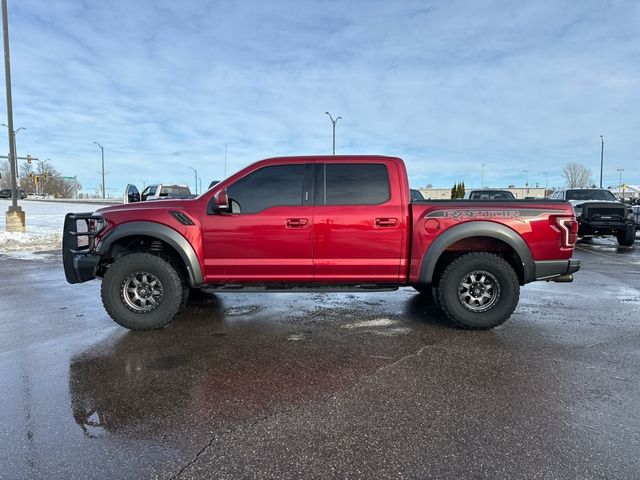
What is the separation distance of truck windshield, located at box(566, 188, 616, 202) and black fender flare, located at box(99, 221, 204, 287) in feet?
53.2

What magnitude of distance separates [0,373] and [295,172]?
3.43 meters

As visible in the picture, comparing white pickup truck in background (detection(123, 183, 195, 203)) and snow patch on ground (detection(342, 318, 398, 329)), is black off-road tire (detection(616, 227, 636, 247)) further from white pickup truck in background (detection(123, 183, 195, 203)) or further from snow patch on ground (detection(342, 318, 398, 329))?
white pickup truck in background (detection(123, 183, 195, 203))

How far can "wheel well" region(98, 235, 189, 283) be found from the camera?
5129 millimetres

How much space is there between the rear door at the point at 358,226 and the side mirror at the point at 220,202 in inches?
39.5

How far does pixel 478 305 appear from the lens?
498 cm

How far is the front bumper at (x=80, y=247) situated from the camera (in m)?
4.95

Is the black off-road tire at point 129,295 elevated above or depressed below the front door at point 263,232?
below

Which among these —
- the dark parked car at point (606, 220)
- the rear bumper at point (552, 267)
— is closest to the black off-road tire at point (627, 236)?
Answer: the dark parked car at point (606, 220)

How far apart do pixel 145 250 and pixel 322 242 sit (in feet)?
7.12

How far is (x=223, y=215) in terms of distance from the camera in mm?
4914

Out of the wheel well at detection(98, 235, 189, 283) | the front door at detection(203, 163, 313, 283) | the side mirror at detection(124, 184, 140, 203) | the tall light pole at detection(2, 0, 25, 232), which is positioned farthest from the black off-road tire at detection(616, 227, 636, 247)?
the side mirror at detection(124, 184, 140, 203)

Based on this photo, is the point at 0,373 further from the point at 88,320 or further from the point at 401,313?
the point at 401,313

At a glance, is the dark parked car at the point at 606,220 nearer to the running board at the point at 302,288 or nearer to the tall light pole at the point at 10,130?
the running board at the point at 302,288

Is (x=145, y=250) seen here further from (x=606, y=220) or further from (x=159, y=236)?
(x=606, y=220)
